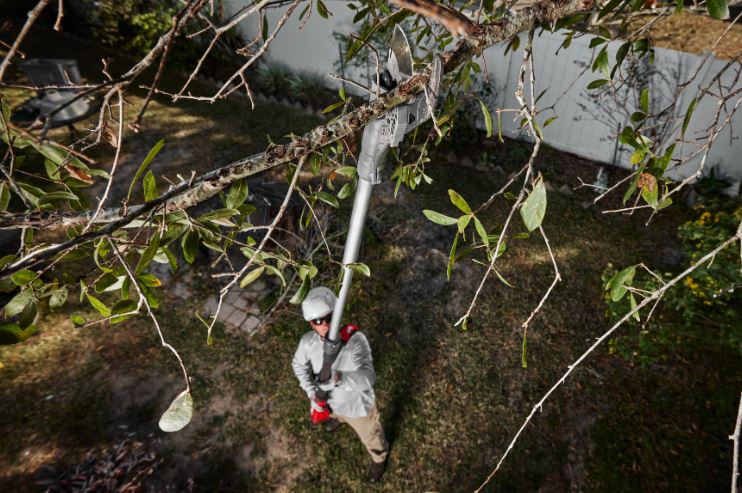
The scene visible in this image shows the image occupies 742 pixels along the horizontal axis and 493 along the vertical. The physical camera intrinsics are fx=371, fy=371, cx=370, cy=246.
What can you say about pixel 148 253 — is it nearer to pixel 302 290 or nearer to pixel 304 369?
pixel 302 290

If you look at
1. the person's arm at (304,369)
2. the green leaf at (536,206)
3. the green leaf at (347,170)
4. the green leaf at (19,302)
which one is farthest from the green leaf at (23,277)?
the person's arm at (304,369)

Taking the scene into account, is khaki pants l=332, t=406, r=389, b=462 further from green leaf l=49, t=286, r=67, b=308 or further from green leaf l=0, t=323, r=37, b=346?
green leaf l=0, t=323, r=37, b=346

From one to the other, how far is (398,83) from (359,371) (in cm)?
251

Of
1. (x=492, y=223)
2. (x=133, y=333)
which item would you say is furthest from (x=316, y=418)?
(x=492, y=223)

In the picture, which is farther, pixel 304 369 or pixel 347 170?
pixel 304 369

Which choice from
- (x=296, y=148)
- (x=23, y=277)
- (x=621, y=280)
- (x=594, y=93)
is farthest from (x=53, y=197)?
(x=594, y=93)

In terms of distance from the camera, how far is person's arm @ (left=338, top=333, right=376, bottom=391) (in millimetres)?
3191

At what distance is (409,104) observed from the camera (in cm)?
139

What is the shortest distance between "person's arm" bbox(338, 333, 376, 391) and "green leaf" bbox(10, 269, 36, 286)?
2.30 meters

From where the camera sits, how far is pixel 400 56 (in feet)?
4.49

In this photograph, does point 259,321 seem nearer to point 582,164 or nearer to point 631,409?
point 631,409

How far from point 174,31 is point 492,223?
18.3 ft

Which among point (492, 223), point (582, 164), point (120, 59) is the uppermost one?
point (120, 59)

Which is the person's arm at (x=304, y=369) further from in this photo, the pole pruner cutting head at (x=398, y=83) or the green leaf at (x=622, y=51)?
the green leaf at (x=622, y=51)
